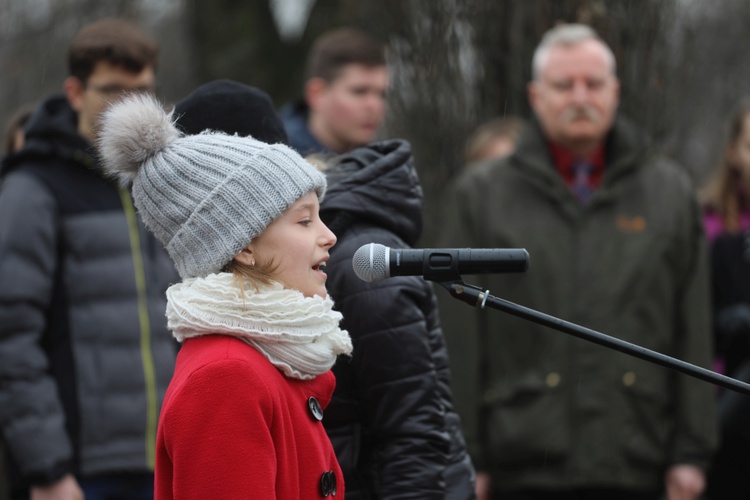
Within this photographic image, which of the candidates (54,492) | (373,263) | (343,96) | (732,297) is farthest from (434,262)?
(732,297)

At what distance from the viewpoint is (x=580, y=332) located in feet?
7.81

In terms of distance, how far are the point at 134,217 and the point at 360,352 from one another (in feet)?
5.84

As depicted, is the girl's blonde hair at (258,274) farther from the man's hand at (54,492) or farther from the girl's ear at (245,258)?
the man's hand at (54,492)

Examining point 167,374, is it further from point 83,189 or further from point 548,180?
point 548,180

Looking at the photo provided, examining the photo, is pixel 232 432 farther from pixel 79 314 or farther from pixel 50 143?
pixel 50 143

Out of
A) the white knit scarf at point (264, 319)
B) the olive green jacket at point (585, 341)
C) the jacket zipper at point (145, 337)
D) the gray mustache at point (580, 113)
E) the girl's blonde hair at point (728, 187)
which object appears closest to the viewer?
the white knit scarf at point (264, 319)

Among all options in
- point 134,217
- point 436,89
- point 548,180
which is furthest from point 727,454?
point 134,217

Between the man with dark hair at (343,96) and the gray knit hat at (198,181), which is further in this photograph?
the man with dark hair at (343,96)

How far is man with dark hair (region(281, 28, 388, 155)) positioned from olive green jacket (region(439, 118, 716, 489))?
2.34 feet

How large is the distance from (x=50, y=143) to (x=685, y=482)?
2756 mm

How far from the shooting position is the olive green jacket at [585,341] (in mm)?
4816

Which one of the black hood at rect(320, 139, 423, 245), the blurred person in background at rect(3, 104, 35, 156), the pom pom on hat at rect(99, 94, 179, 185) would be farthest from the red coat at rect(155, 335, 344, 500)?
the blurred person in background at rect(3, 104, 35, 156)

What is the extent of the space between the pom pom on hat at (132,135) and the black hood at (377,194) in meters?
0.57

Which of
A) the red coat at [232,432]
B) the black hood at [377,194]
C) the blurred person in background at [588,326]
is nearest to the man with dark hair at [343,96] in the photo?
the blurred person in background at [588,326]
